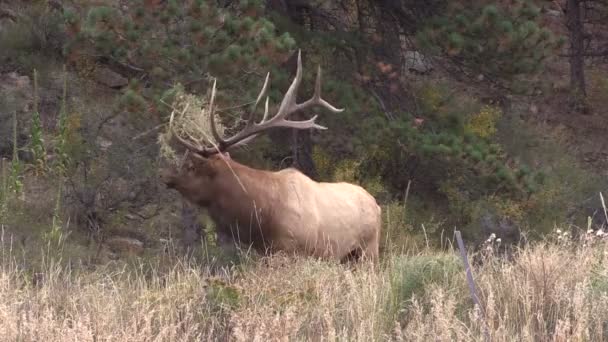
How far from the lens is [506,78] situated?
14.5m

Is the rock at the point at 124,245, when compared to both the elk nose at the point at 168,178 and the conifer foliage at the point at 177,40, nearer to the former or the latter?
the conifer foliage at the point at 177,40

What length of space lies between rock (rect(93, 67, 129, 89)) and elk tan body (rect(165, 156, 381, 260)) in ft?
29.0

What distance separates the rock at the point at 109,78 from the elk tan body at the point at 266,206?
29.0 feet

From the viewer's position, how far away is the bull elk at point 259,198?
9.12 m

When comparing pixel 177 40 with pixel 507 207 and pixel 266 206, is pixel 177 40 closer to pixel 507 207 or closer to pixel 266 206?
pixel 266 206

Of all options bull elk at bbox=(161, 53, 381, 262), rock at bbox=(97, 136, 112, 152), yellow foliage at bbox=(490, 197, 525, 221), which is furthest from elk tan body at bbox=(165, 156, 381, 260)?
rock at bbox=(97, 136, 112, 152)

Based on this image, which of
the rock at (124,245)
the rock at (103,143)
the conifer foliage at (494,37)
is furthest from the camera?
the rock at (103,143)

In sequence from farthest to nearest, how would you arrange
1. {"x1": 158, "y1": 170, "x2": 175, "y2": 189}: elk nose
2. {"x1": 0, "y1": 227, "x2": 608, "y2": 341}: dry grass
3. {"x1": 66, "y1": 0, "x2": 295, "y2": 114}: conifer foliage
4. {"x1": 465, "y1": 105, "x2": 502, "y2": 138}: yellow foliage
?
{"x1": 465, "y1": 105, "x2": 502, "y2": 138}: yellow foliage
{"x1": 66, "y1": 0, "x2": 295, "y2": 114}: conifer foliage
{"x1": 158, "y1": 170, "x2": 175, "y2": 189}: elk nose
{"x1": 0, "y1": 227, "x2": 608, "y2": 341}: dry grass

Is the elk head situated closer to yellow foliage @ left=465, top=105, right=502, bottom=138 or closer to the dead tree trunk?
yellow foliage @ left=465, top=105, right=502, bottom=138

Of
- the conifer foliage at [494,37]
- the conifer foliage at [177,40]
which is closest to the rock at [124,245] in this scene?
the conifer foliage at [177,40]

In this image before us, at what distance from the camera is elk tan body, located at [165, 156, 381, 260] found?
29.9 feet

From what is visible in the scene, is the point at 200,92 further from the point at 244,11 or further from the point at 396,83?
the point at 396,83

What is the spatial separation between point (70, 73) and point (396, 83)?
6.32 m

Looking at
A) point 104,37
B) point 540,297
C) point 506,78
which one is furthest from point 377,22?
point 540,297
